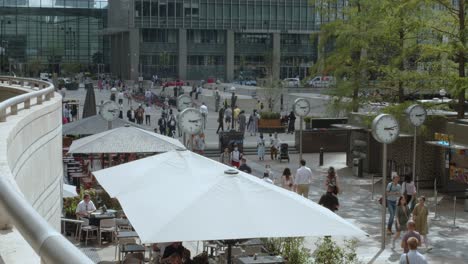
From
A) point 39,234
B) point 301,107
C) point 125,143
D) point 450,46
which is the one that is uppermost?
point 450,46

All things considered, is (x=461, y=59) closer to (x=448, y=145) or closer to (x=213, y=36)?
(x=448, y=145)

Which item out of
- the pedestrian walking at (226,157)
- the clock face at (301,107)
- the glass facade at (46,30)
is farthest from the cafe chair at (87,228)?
the glass facade at (46,30)

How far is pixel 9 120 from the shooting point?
13.2 m

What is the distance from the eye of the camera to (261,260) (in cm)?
1295

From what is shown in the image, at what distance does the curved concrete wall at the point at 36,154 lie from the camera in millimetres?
10953

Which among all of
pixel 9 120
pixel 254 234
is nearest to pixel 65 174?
pixel 9 120

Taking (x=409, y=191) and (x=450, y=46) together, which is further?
(x=450, y=46)

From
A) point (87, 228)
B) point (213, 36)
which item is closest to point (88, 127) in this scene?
point (87, 228)

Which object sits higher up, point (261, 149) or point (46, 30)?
point (46, 30)

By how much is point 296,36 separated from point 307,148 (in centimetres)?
6611

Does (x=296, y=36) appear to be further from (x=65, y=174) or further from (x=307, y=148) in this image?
(x=65, y=174)

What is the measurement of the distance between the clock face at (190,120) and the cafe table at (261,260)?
9628 mm

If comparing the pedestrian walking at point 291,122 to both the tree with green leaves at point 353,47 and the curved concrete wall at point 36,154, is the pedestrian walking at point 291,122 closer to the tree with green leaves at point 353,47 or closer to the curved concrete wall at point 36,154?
the tree with green leaves at point 353,47

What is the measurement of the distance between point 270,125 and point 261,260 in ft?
109
